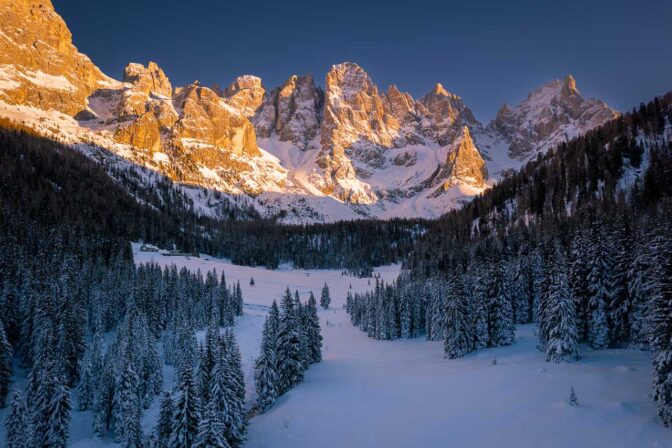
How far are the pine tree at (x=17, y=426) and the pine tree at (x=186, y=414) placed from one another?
16.8 metres

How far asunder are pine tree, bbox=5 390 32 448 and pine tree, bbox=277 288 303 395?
2340cm

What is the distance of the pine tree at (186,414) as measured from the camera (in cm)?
3027

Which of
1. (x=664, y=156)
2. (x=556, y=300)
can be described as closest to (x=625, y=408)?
(x=556, y=300)

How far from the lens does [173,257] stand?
156m

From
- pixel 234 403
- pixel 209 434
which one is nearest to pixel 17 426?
pixel 234 403

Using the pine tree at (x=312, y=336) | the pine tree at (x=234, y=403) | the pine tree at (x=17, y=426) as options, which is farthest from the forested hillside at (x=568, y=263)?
the pine tree at (x=17, y=426)

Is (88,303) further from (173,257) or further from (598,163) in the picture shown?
(598,163)

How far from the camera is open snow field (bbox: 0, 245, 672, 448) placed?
84.3 feet

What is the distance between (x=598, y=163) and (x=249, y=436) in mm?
114145

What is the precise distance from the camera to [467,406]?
32.9 metres

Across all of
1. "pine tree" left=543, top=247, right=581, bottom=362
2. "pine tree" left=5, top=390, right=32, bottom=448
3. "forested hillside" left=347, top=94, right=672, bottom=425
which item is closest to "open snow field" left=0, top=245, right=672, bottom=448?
"pine tree" left=543, top=247, right=581, bottom=362

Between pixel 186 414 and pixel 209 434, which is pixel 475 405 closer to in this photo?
pixel 209 434

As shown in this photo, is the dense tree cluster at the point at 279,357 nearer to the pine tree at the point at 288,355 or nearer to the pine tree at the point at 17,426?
the pine tree at the point at 288,355

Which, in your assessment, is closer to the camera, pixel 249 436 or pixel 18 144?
pixel 249 436
